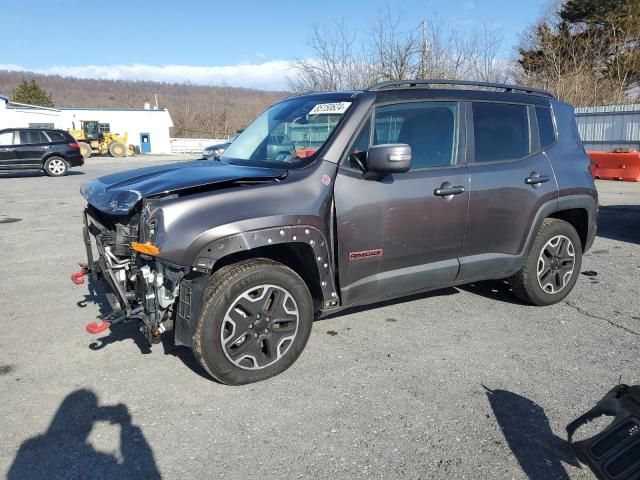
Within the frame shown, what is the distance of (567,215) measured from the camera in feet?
16.3

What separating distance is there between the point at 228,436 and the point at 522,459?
1.59m

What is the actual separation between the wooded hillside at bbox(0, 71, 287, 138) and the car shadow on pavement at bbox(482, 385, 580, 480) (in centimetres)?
7111

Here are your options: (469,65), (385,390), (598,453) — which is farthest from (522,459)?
(469,65)

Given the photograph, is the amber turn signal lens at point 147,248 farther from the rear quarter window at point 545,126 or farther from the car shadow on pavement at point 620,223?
the car shadow on pavement at point 620,223

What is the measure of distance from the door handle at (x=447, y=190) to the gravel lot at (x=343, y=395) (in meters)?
1.17

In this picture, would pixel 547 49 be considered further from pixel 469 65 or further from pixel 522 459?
pixel 522 459

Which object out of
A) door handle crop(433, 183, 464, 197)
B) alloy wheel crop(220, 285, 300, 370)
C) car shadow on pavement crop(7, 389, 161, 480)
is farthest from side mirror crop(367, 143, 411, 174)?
car shadow on pavement crop(7, 389, 161, 480)

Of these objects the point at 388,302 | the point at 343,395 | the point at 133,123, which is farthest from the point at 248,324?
the point at 133,123

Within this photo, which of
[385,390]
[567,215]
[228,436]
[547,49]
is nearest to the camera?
[228,436]

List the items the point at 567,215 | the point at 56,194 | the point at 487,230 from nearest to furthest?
the point at 487,230 → the point at 567,215 → the point at 56,194

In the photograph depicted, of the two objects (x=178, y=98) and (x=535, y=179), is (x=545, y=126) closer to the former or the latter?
(x=535, y=179)

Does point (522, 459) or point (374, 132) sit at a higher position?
point (374, 132)

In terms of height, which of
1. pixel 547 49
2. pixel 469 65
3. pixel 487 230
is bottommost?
pixel 487 230

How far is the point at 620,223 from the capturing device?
9078mm
